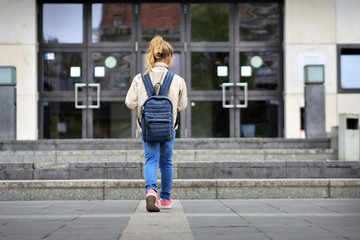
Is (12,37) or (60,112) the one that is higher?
(12,37)

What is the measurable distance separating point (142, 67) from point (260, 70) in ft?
10.1

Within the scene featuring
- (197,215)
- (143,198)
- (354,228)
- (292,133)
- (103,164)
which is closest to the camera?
(354,228)

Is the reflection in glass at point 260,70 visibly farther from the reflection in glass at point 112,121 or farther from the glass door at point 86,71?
the reflection in glass at point 112,121

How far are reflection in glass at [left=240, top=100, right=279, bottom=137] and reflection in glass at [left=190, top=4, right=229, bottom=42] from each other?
76.3 inches

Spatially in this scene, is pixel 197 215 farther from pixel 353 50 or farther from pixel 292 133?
pixel 353 50

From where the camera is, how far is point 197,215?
19.1ft

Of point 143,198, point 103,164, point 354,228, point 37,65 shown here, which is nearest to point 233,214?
point 354,228

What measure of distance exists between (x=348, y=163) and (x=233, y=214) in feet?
9.88

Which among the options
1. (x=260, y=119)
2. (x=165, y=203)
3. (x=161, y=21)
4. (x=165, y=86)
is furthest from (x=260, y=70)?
(x=165, y=203)

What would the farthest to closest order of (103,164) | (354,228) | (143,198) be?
(103,164) < (143,198) < (354,228)

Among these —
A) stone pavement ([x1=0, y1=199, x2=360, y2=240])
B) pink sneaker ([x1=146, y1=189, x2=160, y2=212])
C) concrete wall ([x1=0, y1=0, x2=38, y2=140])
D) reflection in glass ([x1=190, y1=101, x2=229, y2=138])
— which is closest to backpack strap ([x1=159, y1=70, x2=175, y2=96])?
pink sneaker ([x1=146, y1=189, x2=160, y2=212])

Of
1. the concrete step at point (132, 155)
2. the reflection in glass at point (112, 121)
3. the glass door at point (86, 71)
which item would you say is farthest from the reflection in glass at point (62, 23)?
the concrete step at point (132, 155)

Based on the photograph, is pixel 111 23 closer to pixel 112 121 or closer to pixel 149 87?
pixel 112 121

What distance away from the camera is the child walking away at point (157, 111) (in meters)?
6.04
